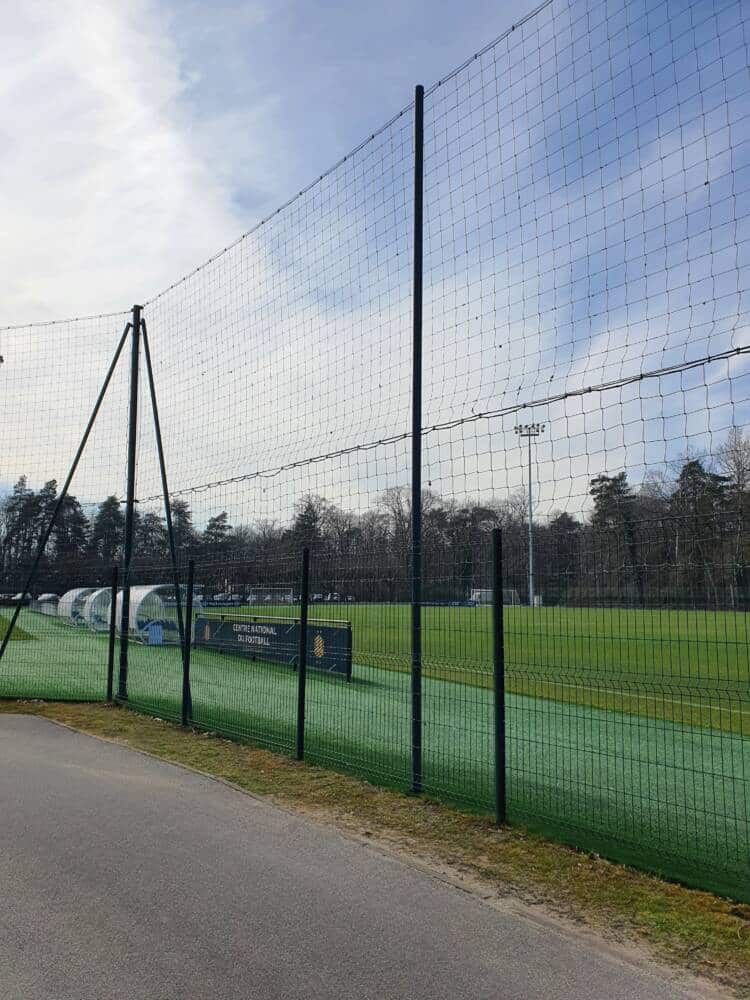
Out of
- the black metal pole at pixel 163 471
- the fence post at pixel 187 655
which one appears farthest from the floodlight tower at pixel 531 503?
the black metal pole at pixel 163 471

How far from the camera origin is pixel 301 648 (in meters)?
8.05

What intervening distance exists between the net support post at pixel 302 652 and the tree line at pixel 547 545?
0.21 m

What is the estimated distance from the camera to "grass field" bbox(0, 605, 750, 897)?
224 inches

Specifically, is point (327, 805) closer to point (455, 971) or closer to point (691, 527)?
point (455, 971)

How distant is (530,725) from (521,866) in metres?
6.14

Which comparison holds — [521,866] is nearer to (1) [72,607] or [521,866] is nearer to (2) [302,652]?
(2) [302,652]

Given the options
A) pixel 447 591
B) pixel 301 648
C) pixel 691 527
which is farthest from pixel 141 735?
pixel 691 527

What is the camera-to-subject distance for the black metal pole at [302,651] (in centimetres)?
798

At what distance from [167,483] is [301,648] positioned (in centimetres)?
459

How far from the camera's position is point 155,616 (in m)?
12.2

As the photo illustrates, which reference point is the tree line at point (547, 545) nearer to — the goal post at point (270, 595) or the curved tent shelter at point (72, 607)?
the goal post at point (270, 595)

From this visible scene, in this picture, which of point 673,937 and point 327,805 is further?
point 327,805

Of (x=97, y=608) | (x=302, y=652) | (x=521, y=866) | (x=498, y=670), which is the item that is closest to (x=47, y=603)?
(x=97, y=608)

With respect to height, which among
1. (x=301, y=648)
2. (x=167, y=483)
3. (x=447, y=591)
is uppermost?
(x=167, y=483)
